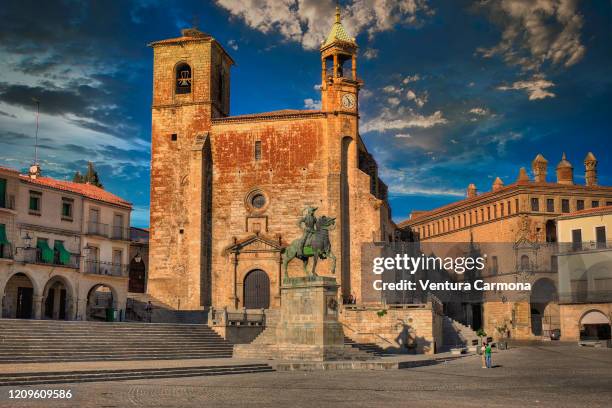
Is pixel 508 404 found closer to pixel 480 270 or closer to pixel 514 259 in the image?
pixel 514 259

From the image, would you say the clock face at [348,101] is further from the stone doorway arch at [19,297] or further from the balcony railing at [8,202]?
the stone doorway arch at [19,297]

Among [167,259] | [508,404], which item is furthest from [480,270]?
[508,404]

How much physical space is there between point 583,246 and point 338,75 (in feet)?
81.0

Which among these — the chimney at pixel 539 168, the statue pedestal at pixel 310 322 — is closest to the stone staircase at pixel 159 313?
the statue pedestal at pixel 310 322

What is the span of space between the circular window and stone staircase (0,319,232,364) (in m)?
12.5

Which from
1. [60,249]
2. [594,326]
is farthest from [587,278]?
[60,249]

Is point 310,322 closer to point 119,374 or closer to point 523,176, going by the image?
point 119,374

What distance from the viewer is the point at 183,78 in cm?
4600

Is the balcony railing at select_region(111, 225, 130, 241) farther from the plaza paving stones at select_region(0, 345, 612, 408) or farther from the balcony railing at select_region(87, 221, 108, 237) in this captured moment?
the plaza paving stones at select_region(0, 345, 612, 408)

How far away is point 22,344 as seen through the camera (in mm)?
24422

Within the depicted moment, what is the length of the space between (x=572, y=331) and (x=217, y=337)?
1245 inches

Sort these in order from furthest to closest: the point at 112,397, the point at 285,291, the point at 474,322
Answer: the point at 474,322 → the point at 285,291 → the point at 112,397

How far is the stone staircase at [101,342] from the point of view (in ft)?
79.8

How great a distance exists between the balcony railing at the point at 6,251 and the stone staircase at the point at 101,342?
Result: 7.53m
